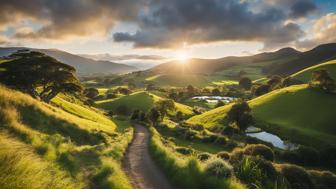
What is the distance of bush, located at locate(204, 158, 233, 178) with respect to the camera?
1494 cm

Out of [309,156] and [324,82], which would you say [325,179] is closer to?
[309,156]

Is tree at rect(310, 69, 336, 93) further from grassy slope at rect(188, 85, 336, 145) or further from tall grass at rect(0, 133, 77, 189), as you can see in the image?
tall grass at rect(0, 133, 77, 189)

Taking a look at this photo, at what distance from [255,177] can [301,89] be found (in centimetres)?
11184

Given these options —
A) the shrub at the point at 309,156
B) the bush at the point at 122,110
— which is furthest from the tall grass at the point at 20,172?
the bush at the point at 122,110

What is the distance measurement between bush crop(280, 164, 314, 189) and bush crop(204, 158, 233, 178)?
13907 mm

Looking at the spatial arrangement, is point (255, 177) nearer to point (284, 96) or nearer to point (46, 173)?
point (46, 173)

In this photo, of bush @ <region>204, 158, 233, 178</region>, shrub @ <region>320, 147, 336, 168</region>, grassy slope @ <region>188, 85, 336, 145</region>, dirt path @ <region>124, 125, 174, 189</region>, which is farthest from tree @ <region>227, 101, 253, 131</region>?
bush @ <region>204, 158, 233, 178</region>

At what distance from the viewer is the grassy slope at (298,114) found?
82.8m

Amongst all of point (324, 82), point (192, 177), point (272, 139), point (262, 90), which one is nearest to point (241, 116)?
point (272, 139)

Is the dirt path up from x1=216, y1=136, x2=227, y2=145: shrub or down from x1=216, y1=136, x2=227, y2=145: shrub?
up

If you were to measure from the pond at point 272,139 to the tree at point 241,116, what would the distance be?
5.69 meters

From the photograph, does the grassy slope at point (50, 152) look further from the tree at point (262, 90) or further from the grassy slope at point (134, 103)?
the tree at point (262, 90)

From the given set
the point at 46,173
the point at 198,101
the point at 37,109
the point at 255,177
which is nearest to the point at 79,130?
the point at 37,109

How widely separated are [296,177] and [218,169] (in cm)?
1634
